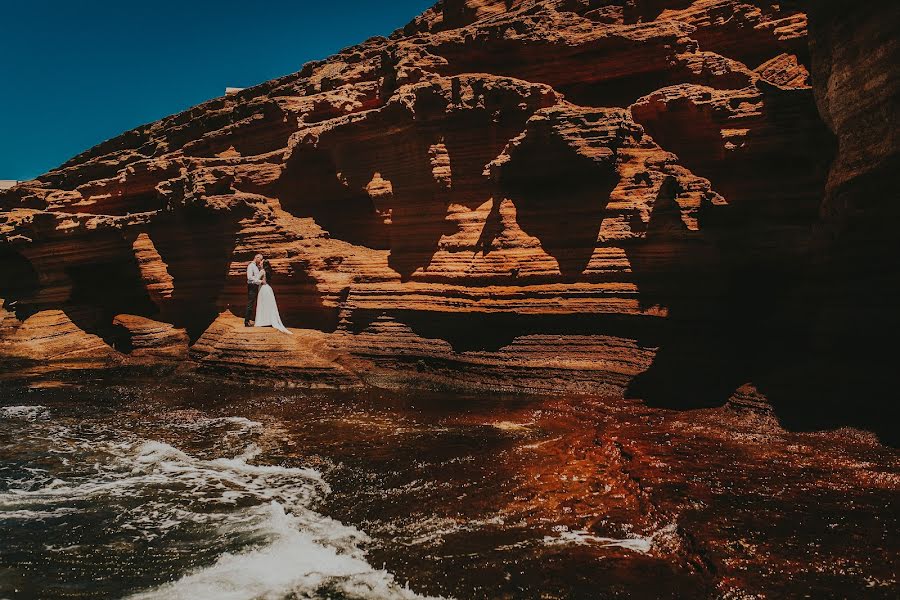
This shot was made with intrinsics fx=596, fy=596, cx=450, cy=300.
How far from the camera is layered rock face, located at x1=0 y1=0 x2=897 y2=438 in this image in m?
9.50

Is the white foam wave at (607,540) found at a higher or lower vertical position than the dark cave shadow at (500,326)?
lower

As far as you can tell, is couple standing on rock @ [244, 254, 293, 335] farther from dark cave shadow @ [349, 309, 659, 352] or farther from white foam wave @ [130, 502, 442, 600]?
white foam wave @ [130, 502, 442, 600]

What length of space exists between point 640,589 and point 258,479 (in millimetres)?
4917

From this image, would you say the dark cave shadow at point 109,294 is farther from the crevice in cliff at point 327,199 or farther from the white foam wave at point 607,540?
the white foam wave at point 607,540

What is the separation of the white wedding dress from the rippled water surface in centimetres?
479

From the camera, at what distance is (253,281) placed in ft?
48.3

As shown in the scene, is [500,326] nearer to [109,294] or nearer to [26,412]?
[26,412]

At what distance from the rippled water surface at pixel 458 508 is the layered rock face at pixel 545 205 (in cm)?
174

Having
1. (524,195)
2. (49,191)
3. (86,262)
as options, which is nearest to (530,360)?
(524,195)

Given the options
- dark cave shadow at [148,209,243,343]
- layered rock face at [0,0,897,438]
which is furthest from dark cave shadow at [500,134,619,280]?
dark cave shadow at [148,209,243,343]

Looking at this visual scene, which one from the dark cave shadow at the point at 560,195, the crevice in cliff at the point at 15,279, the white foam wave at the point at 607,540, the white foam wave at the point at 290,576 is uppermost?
the dark cave shadow at the point at 560,195

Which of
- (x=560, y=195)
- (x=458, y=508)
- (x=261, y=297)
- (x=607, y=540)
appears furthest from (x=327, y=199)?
(x=607, y=540)

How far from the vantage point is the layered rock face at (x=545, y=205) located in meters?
9.50

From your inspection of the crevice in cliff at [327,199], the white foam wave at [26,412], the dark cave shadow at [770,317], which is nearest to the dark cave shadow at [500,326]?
the dark cave shadow at [770,317]
